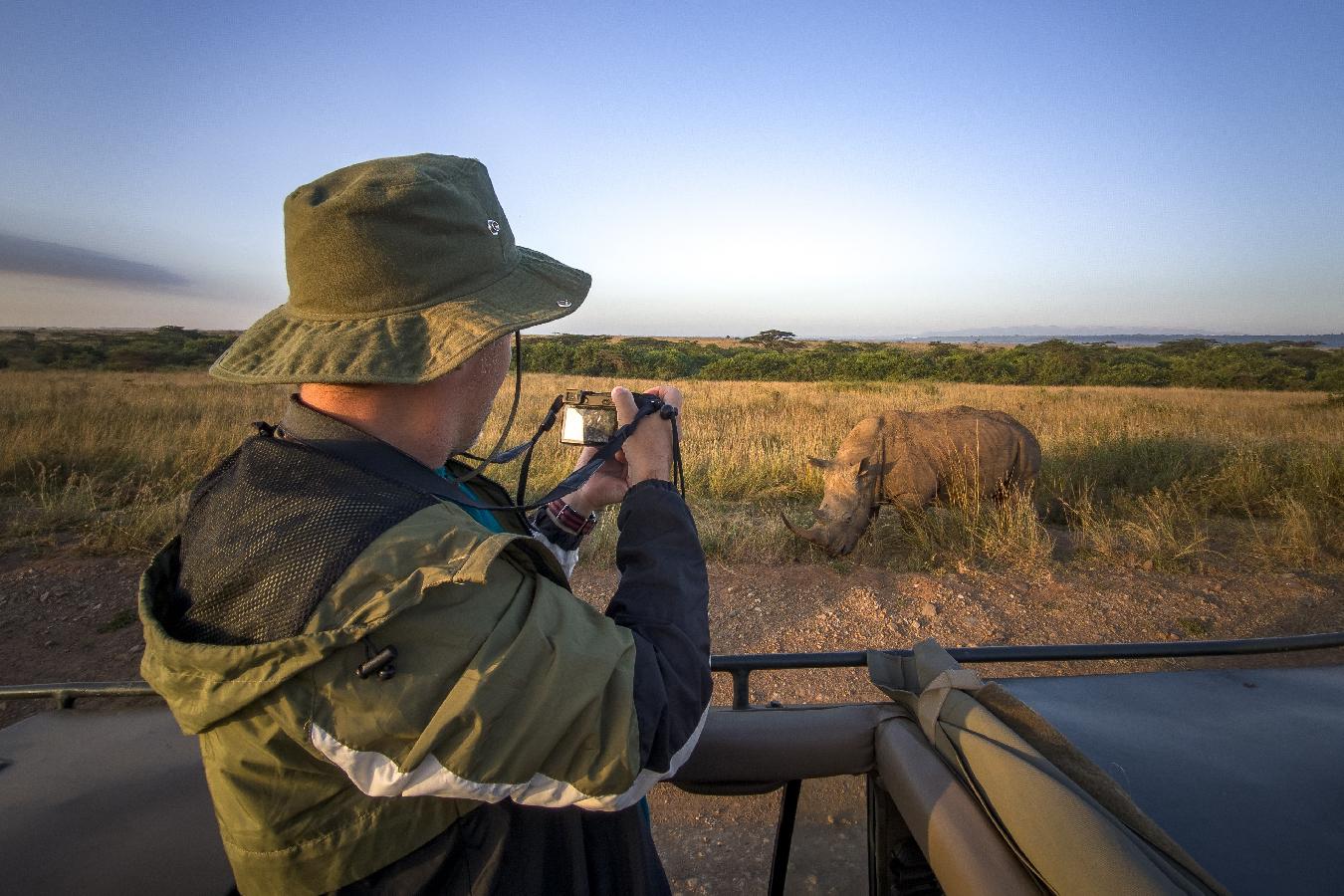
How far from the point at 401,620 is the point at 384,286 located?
1.99 feet

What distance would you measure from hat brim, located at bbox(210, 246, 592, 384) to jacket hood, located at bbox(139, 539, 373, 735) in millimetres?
420

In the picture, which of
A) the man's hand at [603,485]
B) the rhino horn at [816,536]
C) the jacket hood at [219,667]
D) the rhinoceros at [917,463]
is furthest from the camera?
the rhinoceros at [917,463]

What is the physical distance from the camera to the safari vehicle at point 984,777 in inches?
43.9

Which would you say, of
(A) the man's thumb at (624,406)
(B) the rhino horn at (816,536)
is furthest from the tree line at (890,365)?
(A) the man's thumb at (624,406)

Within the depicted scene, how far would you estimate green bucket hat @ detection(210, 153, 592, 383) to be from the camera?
115cm

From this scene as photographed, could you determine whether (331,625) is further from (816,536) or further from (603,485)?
(816,536)

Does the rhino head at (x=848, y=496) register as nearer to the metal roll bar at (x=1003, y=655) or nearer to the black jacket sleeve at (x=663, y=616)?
the metal roll bar at (x=1003, y=655)

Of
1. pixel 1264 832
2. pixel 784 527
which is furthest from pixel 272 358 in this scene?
pixel 784 527

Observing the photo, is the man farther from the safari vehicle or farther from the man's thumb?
the safari vehicle

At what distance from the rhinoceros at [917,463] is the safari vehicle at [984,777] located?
5.12 m

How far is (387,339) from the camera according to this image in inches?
46.0

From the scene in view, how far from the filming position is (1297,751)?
1346 millimetres

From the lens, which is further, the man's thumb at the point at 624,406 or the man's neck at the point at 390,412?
the man's thumb at the point at 624,406

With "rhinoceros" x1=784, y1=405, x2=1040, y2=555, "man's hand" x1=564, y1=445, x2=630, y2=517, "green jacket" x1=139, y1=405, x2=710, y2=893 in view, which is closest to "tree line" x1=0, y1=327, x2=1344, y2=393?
"rhinoceros" x1=784, y1=405, x2=1040, y2=555
